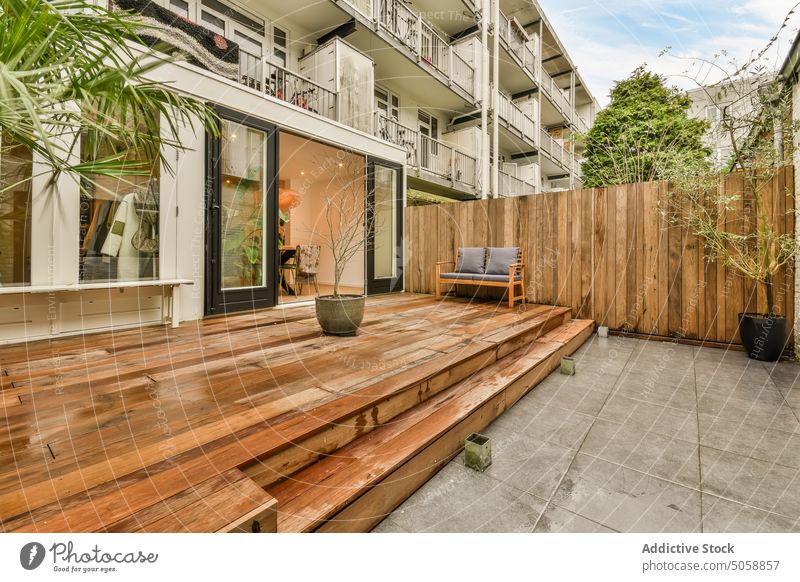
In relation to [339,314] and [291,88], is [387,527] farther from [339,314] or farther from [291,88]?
[291,88]

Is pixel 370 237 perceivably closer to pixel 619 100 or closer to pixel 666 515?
pixel 666 515

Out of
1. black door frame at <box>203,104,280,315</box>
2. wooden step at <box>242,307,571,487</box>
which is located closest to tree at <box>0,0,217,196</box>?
wooden step at <box>242,307,571,487</box>

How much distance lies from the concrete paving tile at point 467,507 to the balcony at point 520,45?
380 inches

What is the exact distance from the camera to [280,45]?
208 inches

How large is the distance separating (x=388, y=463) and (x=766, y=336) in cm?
343

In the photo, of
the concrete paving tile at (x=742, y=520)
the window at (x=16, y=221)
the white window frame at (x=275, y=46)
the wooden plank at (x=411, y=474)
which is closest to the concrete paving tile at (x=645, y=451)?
the concrete paving tile at (x=742, y=520)

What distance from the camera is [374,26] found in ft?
18.4

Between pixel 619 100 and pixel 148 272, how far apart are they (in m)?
8.45

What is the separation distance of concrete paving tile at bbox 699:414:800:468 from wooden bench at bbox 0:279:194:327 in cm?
350

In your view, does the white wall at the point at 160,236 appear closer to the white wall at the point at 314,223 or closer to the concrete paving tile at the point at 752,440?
the white wall at the point at 314,223
